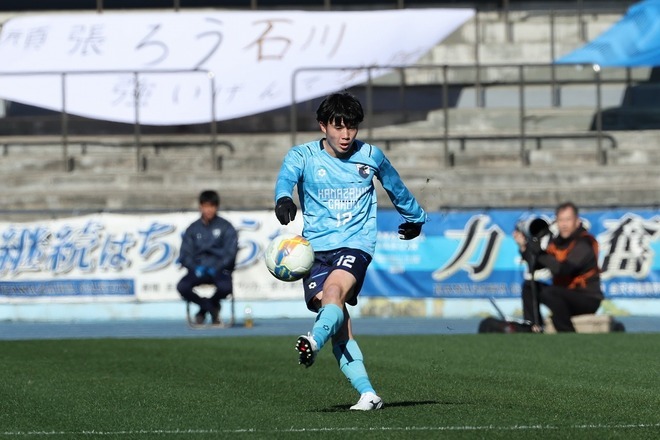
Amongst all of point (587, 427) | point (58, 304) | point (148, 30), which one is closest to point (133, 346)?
point (58, 304)

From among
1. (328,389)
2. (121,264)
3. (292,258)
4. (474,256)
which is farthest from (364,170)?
(121,264)

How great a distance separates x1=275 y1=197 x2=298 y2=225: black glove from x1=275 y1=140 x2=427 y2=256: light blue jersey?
434 mm

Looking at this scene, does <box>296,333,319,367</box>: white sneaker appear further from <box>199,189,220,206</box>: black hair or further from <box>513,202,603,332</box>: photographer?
<box>199,189,220,206</box>: black hair

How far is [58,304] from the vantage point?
2267cm

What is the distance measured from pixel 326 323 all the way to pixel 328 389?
7.76ft

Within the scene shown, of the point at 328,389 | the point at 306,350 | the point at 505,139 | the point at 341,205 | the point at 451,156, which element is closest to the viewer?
the point at 306,350

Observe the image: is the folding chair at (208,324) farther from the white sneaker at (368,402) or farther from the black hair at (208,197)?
the white sneaker at (368,402)

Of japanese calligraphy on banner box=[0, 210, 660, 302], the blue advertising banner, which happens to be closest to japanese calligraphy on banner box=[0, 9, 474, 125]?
japanese calligraphy on banner box=[0, 210, 660, 302]

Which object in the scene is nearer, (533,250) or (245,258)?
(533,250)

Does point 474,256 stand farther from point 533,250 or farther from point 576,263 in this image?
point 576,263

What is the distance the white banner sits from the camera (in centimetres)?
2261

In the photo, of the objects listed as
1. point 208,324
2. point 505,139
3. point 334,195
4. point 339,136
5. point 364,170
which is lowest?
point 208,324

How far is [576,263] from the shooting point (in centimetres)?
1858

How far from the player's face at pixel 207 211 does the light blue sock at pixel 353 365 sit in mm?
11974
